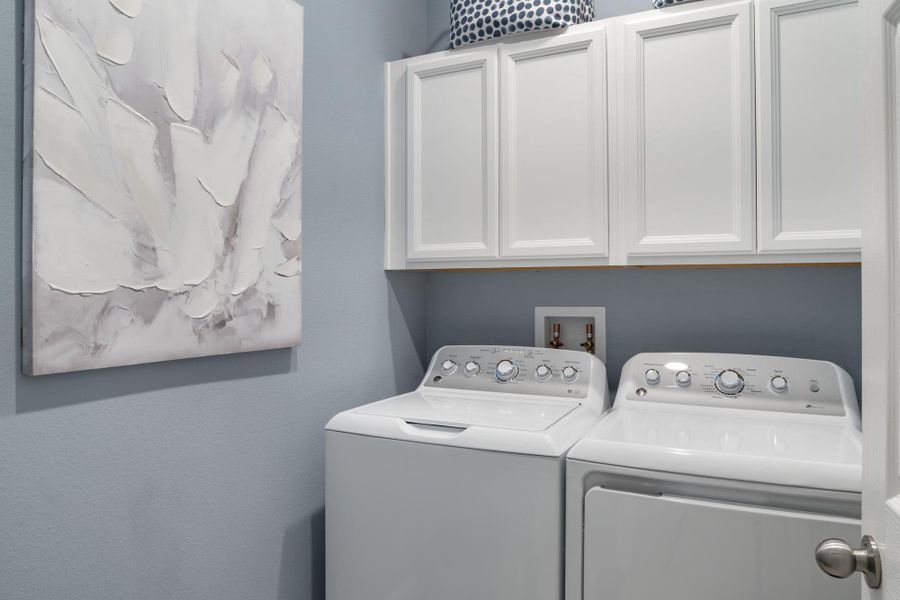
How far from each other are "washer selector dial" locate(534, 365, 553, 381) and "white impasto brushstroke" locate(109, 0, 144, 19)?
1305 millimetres


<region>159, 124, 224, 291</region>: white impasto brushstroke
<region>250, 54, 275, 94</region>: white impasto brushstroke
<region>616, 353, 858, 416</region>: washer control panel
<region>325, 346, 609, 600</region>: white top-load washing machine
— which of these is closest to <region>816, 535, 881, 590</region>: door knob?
<region>325, 346, 609, 600</region>: white top-load washing machine

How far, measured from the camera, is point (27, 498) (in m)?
1.02

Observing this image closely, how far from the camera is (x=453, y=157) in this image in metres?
1.87

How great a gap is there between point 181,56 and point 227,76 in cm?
12

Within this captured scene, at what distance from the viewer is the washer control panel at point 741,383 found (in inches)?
59.6

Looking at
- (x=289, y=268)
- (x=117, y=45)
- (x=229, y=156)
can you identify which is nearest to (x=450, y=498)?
(x=289, y=268)

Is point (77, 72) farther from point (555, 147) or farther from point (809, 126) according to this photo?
point (809, 126)

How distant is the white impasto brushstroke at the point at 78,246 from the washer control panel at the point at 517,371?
991mm

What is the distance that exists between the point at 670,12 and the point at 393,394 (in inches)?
54.4

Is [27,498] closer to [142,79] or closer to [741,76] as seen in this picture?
[142,79]

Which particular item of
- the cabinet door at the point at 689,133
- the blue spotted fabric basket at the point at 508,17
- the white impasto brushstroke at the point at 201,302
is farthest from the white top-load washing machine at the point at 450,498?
the blue spotted fabric basket at the point at 508,17

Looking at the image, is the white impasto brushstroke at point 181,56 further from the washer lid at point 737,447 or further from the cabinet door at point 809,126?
the cabinet door at point 809,126

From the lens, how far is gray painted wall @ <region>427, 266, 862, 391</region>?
169cm

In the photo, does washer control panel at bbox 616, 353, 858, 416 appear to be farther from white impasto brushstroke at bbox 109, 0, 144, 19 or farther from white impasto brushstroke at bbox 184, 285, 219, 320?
white impasto brushstroke at bbox 109, 0, 144, 19
